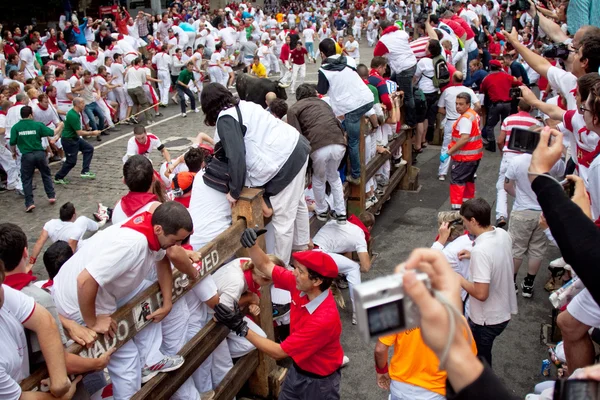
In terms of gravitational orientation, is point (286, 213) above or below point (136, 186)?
below

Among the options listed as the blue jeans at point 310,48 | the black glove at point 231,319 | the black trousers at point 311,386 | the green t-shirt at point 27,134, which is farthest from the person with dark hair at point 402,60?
the blue jeans at point 310,48

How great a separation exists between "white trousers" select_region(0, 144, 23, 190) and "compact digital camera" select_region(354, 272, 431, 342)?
448 inches

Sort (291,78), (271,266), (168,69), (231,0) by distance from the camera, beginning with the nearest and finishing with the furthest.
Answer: (271,266), (168,69), (291,78), (231,0)

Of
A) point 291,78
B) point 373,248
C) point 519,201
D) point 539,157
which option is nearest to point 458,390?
point 539,157

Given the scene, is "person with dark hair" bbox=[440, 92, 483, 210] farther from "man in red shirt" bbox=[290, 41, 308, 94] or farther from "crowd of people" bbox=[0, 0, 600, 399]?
"man in red shirt" bbox=[290, 41, 308, 94]

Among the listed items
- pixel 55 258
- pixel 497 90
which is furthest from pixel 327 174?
pixel 497 90

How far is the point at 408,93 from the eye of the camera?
1037cm

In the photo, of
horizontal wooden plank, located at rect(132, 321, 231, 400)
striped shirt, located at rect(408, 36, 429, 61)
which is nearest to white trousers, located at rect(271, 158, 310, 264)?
horizontal wooden plank, located at rect(132, 321, 231, 400)

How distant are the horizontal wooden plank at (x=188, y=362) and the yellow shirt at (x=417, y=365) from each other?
1453 mm

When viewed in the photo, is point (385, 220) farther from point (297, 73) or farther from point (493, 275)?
point (297, 73)

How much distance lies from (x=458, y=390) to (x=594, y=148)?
11.3ft

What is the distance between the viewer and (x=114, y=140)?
582 inches

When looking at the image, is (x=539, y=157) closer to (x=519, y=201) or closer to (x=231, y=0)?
(x=519, y=201)

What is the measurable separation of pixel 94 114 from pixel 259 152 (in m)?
11.4
